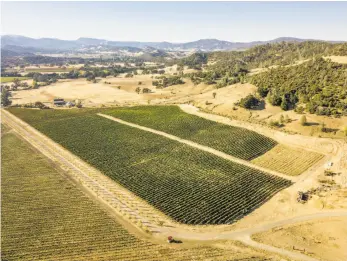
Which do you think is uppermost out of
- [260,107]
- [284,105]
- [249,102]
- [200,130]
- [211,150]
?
[284,105]

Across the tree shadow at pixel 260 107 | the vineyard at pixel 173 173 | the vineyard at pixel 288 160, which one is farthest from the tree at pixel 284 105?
the vineyard at pixel 173 173

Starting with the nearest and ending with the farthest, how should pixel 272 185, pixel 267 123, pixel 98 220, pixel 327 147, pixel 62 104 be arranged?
pixel 98 220 < pixel 272 185 < pixel 327 147 < pixel 267 123 < pixel 62 104

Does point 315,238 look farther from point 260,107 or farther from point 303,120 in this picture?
point 260,107

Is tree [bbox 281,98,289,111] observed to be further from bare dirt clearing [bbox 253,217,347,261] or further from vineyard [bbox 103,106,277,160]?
bare dirt clearing [bbox 253,217,347,261]

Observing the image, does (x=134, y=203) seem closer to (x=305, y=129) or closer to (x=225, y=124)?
(x=225, y=124)

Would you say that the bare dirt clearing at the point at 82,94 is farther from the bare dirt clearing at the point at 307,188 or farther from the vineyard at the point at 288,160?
the bare dirt clearing at the point at 307,188

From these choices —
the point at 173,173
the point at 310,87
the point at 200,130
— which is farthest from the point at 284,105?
the point at 173,173

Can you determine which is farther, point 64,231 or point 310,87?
point 310,87

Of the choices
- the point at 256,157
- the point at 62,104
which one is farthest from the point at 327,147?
the point at 62,104
